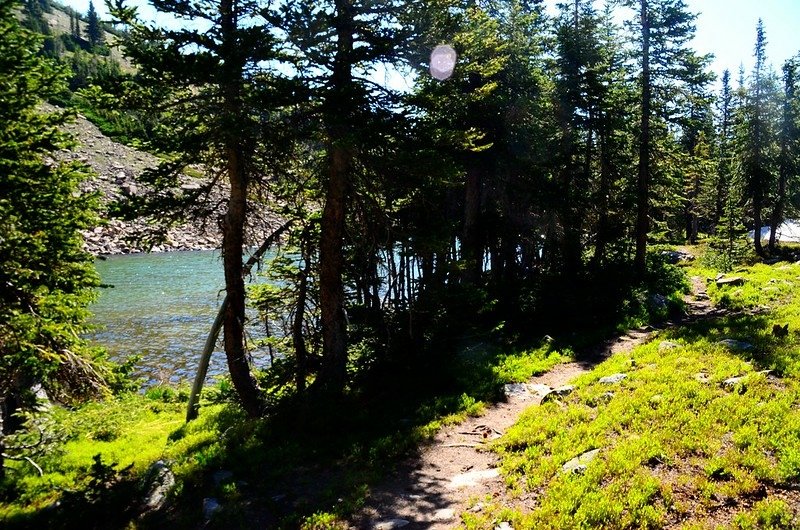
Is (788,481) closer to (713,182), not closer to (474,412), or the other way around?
(474,412)

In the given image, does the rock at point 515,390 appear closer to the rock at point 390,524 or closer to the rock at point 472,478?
the rock at point 472,478

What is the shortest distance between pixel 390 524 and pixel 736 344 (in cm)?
845

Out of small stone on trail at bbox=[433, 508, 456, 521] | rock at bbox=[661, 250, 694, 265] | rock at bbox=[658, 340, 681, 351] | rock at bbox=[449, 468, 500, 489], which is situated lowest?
small stone on trail at bbox=[433, 508, 456, 521]

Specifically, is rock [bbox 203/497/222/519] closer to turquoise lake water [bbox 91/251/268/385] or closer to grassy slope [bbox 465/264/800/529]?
grassy slope [bbox 465/264/800/529]

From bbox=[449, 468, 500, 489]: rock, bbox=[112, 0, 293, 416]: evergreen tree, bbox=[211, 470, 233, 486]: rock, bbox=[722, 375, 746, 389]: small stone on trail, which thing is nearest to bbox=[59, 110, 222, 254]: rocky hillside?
bbox=[112, 0, 293, 416]: evergreen tree

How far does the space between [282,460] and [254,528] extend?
2.05m

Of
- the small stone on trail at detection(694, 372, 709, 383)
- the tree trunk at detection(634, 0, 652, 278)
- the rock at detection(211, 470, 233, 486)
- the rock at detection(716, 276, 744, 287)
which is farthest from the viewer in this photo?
the rock at detection(716, 276, 744, 287)

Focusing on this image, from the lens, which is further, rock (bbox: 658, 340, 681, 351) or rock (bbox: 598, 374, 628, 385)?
rock (bbox: 658, 340, 681, 351)

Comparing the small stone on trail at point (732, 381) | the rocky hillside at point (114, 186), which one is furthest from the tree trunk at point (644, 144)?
the rocky hillside at point (114, 186)

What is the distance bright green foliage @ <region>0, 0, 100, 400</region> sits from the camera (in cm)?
852

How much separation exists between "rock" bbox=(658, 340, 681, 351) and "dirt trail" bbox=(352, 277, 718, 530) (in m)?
2.42

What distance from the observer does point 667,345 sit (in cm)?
1184

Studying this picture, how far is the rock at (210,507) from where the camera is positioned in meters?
7.75

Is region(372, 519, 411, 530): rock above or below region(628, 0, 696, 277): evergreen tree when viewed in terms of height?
below
